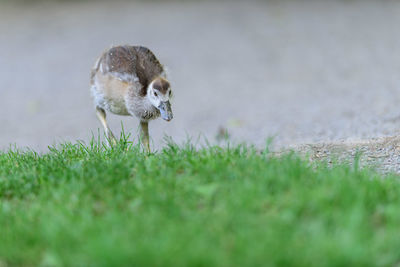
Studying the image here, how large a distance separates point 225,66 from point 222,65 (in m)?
0.10

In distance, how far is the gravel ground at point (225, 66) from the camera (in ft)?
32.9

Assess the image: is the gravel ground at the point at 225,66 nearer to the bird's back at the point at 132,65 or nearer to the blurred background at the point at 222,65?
the blurred background at the point at 222,65

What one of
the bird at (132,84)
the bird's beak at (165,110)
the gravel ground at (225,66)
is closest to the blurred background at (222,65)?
the gravel ground at (225,66)

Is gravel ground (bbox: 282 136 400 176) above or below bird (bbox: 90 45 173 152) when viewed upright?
below

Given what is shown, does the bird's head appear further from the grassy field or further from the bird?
the grassy field

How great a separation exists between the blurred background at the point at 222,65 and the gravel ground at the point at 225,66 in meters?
0.03

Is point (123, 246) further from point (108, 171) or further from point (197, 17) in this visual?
point (197, 17)

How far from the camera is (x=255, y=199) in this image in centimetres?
420

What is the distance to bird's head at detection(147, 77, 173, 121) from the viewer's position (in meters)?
5.96

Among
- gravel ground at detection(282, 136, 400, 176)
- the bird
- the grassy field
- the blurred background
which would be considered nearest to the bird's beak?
the bird

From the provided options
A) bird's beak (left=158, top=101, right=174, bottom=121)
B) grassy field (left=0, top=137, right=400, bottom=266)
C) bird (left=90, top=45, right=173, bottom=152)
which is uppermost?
bird (left=90, top=45, right=173, bottom=152)

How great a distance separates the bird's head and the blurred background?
2.31m

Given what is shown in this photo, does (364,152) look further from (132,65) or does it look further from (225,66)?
(225,66)

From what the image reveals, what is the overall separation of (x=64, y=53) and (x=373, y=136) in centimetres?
960
